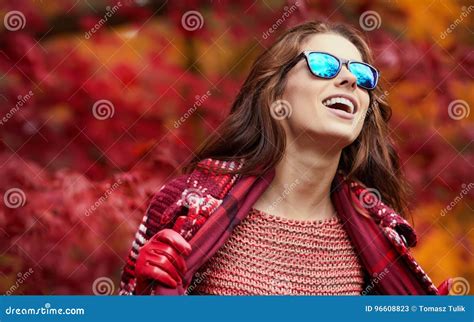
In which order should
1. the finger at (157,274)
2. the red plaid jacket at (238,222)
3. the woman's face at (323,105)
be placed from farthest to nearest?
the woman's face at (323,105) → the red plaid jacket at (238,222) → the finger at (157,274)

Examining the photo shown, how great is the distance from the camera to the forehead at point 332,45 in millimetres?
2994

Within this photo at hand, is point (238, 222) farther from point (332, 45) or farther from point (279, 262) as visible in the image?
point (332, 45)

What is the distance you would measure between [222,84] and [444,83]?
3.30 feet

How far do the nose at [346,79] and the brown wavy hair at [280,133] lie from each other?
179 mm

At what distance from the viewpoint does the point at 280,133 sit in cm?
294

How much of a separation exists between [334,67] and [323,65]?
0.12 ft

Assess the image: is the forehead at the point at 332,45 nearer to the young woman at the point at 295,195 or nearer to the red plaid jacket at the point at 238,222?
the young woman at the point at 295,195

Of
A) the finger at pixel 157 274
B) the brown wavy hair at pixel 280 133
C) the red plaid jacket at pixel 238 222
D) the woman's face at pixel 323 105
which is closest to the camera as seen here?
the finger at pixel 157 274

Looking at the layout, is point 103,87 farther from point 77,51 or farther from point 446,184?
point 446,184

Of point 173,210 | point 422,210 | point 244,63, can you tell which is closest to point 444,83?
point 422,210

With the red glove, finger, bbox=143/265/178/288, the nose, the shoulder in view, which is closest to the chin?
the nose

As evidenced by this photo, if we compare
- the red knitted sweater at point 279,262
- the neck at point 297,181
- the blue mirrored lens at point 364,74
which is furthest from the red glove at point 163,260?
the blue mirrored lens at point 364,74

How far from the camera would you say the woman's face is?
2.86 m

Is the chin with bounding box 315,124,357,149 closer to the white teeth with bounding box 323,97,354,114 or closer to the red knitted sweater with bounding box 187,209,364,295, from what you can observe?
the white teeth with bounding box 323,97,354,114
